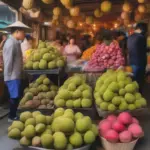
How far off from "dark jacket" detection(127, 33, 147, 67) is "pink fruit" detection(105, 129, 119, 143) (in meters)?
3.10

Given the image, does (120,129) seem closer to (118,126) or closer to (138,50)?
(118,126)

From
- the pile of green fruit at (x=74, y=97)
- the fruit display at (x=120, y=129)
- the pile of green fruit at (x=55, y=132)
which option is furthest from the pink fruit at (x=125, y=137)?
the pile of green fruit at (x=74, y=97)

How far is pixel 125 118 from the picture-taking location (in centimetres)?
311

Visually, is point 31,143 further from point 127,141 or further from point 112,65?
point 112,65

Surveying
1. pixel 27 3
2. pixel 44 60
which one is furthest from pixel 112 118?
pixel 27 3

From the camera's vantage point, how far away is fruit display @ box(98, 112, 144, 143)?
2965 mm

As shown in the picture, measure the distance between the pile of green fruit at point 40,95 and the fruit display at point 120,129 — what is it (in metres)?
1.20

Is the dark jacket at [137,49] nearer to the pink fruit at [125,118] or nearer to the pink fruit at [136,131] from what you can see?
the pink fruit at [125,118]

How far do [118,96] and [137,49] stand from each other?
2.66m

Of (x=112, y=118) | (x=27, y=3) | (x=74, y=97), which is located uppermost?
(x=27, y=3)

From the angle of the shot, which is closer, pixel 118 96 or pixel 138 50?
pixel 118 96

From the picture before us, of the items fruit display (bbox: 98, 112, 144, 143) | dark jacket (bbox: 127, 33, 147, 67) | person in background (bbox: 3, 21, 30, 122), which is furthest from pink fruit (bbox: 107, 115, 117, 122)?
dark jacket (bbox: 127, 33, 147, 67)

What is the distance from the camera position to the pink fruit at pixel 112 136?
2943mm

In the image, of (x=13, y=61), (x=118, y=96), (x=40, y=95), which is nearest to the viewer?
(x=118, y=96)
